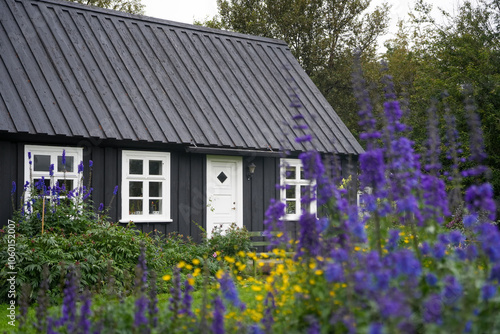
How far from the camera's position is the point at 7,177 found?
10.5 meters

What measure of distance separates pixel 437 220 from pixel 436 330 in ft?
4.55

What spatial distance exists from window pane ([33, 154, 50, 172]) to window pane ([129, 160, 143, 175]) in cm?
171

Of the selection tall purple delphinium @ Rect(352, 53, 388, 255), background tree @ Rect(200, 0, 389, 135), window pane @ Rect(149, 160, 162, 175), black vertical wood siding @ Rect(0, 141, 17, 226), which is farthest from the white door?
background tree @ Rect(200, 0, 389, 135)

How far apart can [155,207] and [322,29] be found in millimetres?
17982

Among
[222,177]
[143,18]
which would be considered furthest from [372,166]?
[143,18]

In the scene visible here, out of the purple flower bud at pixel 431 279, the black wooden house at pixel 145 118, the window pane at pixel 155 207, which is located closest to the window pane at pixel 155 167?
the black wooden house at pixel 145 118

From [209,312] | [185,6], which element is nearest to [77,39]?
[209,312]

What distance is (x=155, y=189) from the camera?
12336 millimetres

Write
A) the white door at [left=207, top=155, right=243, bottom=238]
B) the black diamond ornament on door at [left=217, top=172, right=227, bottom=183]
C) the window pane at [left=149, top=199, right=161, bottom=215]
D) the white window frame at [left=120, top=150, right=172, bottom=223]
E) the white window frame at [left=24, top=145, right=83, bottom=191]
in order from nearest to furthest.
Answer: the white window frame at [left=24, top=145, right=83, bottom=191] → the white window frame at [left=120, top=150, right=172, bottom=223] → the window pane at [left=149, top=199, right=161, bottom=215] → the white door at [left=207, top=155, right=243, bottom=238] → the black diamond ornament on door at [left=217, top=172, right=227, bottom=183]

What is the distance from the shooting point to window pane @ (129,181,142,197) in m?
12.0

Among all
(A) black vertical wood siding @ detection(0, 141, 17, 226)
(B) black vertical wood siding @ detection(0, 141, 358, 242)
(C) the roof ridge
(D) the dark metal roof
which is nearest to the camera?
(A) black vertical wood siding @ detection(0, 141, 17, 226)

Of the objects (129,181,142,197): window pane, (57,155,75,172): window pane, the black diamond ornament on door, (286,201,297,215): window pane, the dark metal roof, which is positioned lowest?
(286,201,297,215): window pane

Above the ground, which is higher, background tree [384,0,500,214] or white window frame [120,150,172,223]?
background tree [384,0,500,214]

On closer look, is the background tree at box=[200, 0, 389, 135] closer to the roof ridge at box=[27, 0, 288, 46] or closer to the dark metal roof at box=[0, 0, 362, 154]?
the roof ridge at box=[27, 0, 288, 46]
